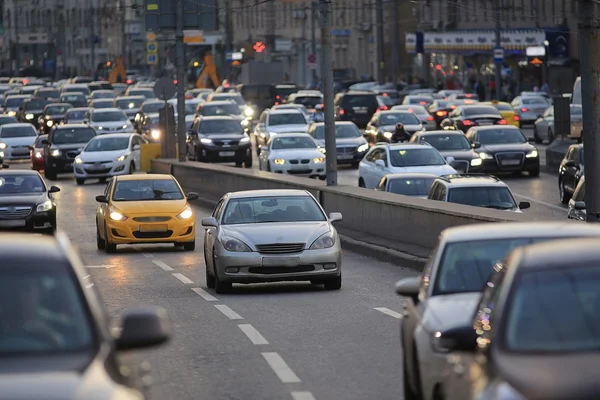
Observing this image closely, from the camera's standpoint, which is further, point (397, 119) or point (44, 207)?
point (397, 119)

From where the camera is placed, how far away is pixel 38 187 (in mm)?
31016

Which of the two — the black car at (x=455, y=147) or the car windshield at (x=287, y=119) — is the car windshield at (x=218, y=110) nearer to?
the car windshield at (x=287, y=119)

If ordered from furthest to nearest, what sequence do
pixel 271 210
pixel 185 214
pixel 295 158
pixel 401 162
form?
pixel 295 158, pixel 401 162, pixel 185 214, pixel 271 210

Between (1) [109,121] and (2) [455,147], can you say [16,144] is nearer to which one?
(1) [109,121]

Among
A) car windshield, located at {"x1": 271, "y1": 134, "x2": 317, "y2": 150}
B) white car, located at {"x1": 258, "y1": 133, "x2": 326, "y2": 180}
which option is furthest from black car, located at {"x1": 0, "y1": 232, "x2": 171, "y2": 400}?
car windshield, located at {"x1": 271, "y1": 134, "x2": 317, "y2": 150}

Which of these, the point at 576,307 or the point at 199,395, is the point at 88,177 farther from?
the point at 576,307

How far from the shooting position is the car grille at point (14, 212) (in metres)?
29.8

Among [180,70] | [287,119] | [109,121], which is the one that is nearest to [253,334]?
[180,70]

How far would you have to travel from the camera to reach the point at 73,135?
52344 millimetres

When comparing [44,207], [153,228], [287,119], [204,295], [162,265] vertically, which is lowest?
[162,265]

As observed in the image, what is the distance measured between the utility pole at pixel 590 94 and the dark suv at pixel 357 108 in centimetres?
5042

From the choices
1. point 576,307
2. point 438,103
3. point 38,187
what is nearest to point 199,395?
point 576,307

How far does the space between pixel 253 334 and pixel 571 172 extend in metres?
20.1

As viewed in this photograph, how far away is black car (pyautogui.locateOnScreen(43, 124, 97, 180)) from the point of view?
5072 centimetres
